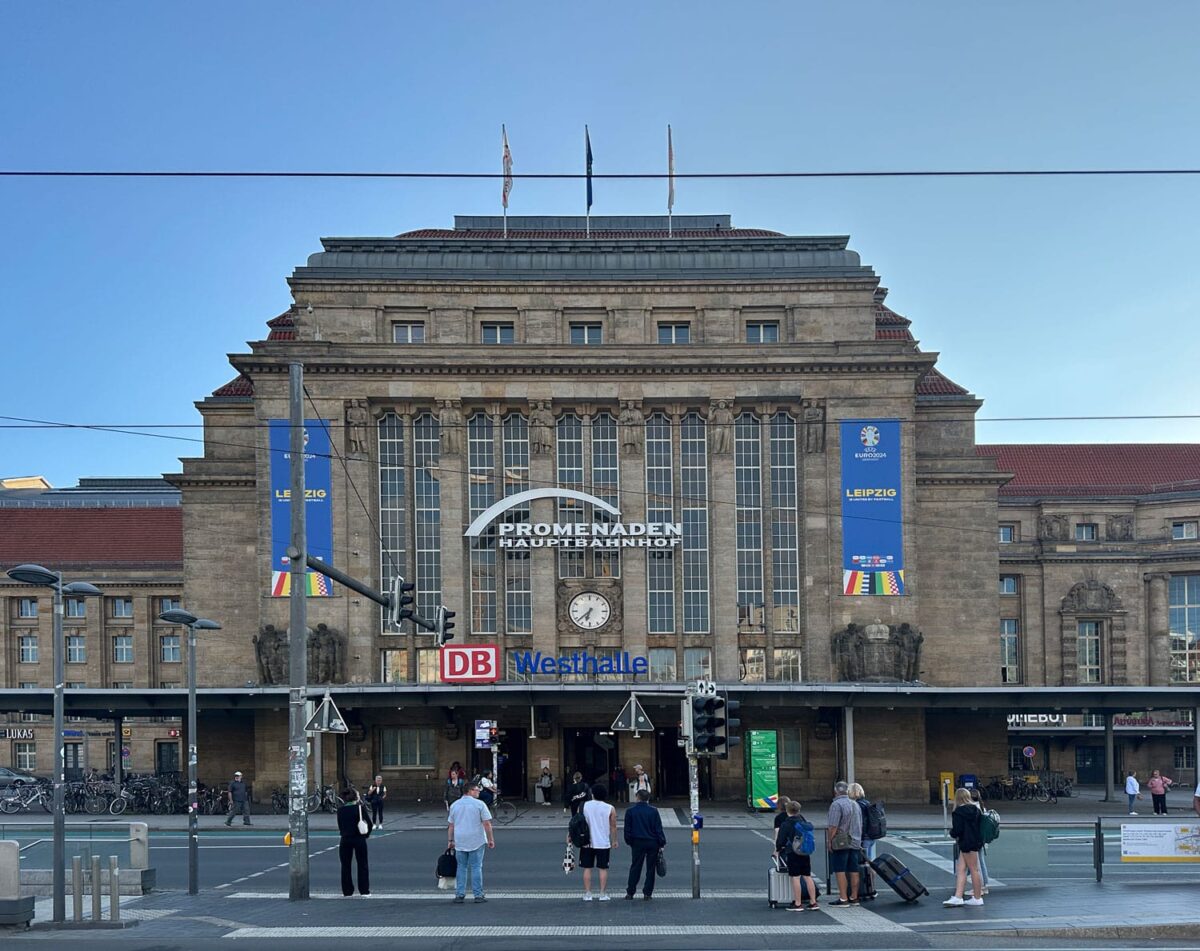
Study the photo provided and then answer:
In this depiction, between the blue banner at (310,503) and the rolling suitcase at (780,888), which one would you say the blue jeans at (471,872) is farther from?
the blue banner at (310,503)

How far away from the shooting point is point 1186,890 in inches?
898

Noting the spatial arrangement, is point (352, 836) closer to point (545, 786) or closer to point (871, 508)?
point (545, 786)

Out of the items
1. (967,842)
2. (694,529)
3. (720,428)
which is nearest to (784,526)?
(694,529)

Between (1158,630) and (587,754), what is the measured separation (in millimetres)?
34117

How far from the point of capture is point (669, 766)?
53.2 m

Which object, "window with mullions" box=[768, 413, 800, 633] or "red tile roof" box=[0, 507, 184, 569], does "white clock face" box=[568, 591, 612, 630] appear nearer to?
"window with mullions" box=[768, 413, 800, 633]

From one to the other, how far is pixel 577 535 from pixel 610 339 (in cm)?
760

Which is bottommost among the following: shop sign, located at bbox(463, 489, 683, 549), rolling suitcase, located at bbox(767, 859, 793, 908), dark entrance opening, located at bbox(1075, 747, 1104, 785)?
dark entrance opening, located at bbox(1075, 747, 1104, 785)

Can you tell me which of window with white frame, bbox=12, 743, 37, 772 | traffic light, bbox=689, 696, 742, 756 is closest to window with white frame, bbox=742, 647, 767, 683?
traffic light, bbox=689, 696, 742, 756

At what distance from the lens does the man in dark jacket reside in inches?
862

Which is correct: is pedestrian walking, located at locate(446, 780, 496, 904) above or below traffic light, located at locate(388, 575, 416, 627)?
below

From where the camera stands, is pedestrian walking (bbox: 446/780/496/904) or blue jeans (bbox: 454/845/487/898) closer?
pedestrian walking (bbox: 446/780/496/904)

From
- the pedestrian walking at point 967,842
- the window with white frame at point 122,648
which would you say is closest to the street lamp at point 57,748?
the pedestrian walking at point 967,842

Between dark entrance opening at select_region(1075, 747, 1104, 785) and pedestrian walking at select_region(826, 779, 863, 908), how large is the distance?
54.1 meters
